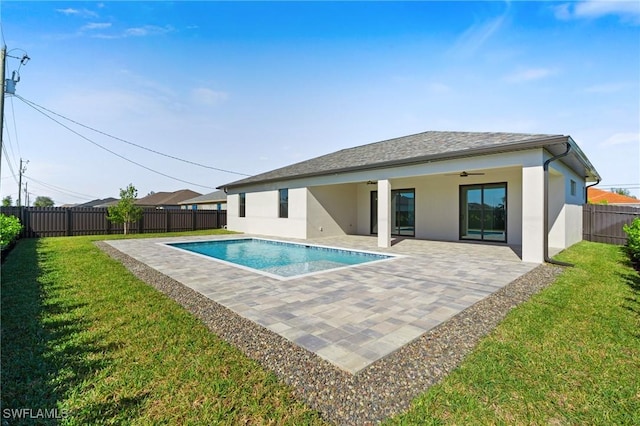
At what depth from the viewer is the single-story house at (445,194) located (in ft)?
25.6

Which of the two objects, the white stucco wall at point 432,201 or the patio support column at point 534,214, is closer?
the patio support column at point 534,214

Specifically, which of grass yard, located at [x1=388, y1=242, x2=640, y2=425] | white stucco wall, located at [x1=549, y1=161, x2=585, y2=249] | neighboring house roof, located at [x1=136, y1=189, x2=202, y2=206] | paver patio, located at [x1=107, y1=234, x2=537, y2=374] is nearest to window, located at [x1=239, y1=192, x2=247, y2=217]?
paver patio, located at [x1=107, y1=234, x2=537, y2=374]

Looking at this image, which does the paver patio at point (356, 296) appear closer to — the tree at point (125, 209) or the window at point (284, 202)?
the window at point (284, 202)

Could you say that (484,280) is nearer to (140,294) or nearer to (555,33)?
(140,294)

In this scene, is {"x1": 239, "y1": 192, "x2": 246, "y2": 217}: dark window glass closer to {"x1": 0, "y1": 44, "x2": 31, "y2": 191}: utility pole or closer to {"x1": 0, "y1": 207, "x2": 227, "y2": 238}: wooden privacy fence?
{"x1": 0, "y1": 207, "x2": 227, "y2": 238}: wooden privacy fence

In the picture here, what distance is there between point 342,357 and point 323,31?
446 inches

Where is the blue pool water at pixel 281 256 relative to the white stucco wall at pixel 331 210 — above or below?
below

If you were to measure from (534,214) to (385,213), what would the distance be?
4716mm

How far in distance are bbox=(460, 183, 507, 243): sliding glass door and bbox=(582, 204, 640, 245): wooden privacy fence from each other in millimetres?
4647

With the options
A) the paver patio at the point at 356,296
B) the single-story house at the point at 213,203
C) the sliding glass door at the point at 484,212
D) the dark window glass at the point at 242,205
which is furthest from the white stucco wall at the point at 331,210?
the single-story house at the point at 213,203

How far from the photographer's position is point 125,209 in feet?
52.3

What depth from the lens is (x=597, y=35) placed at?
917 cm

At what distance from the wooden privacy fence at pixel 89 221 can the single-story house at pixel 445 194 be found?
153 inches

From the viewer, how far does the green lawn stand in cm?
212
